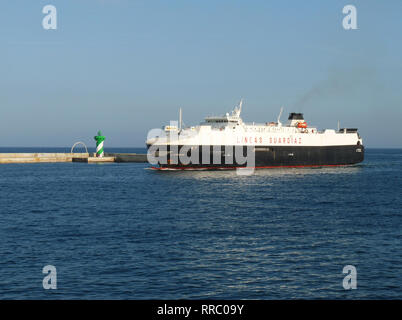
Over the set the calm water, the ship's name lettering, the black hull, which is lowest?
the calm water

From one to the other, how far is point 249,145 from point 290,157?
10617 millimetres

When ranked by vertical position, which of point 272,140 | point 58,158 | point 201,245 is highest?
point 272,140

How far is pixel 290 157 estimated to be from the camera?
77.6m

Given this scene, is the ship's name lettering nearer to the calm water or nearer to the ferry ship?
the ferry ship

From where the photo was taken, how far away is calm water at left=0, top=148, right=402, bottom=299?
608 inches

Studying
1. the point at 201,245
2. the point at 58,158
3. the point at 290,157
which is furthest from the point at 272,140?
the point at 58,158

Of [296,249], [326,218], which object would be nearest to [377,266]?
[296,249]

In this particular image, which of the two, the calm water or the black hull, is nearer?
the calm water

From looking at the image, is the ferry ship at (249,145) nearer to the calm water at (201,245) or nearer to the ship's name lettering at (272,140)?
the ship's name lettering at (272,140)

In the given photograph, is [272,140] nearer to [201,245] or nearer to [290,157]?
[290,157]

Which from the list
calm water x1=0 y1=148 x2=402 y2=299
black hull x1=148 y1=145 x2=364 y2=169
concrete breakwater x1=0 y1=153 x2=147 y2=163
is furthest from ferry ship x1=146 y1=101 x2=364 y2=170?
concrete breakwater x1=0 y1=153 x2=147 y2=163

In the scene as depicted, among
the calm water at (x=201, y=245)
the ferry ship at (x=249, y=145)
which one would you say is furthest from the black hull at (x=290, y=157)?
the calm water at (x=201, y=245)

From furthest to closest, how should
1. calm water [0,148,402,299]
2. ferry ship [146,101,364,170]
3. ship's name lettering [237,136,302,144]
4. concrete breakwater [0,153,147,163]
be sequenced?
concrete breakwater [0,153,147,163] < ship's name lettering [237,136,302,144] < ferry ship [146,101,364,170] < calm water [0,148,402,299]
